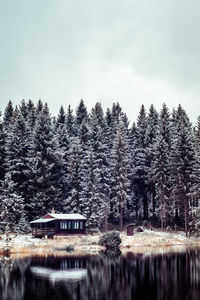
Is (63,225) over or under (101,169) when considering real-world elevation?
under

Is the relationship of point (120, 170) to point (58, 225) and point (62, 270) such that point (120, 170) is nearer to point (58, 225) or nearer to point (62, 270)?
point (58, 225)

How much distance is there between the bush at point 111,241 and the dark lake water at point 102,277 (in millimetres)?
8535

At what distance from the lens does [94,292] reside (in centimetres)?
2573

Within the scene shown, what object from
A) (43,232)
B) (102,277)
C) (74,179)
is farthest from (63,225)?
(102,277)

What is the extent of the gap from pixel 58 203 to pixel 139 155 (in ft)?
63.6

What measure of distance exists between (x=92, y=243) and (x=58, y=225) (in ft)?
25.4

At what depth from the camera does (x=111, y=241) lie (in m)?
53.7

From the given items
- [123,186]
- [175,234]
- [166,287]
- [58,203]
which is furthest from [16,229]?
[166,287]

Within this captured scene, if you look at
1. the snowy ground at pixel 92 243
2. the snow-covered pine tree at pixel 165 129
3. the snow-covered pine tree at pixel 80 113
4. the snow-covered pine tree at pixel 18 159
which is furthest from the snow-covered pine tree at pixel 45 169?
the snow-covered pine tree at pixel 80 113

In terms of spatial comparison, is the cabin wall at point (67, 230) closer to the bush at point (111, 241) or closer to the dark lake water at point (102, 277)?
the bush at point (111, 241)

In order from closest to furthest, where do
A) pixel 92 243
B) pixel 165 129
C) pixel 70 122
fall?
pixel 92 243 < pixel 165 129 < pixel 70 122

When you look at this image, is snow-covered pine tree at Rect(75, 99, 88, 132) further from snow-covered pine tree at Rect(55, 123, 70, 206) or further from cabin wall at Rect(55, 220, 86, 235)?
cabin wall at Rect(55, 220, 86, 235)

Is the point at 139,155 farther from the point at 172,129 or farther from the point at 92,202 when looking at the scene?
the point at 92,202

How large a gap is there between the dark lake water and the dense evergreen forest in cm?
1989
